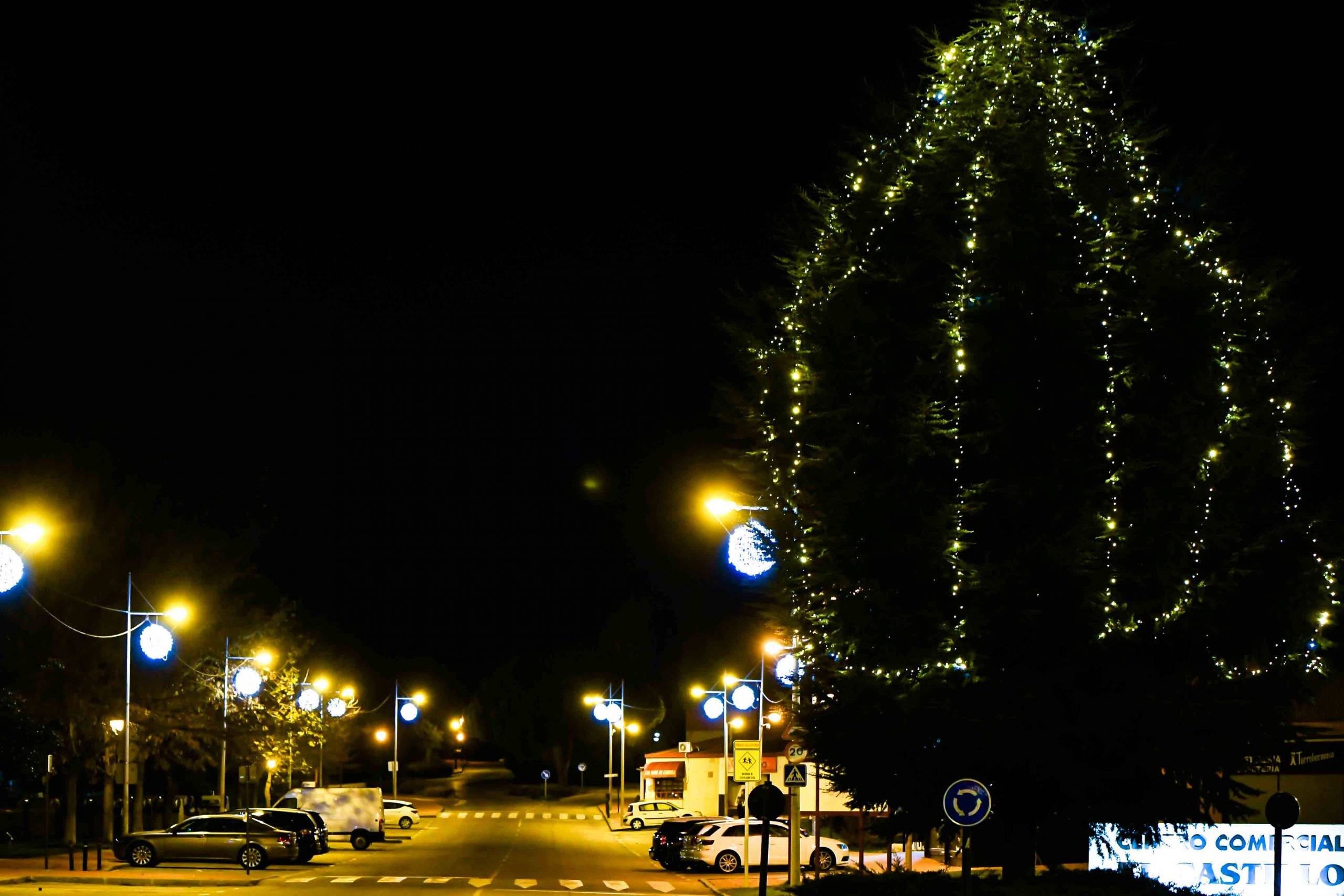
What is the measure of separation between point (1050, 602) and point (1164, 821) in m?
3.74

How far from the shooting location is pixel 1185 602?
62.6 ft

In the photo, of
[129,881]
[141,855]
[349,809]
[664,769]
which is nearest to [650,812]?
[664,769]

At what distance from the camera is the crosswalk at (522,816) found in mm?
83062

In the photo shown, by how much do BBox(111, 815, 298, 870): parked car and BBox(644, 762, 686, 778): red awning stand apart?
148 ft

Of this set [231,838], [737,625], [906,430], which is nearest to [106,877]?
[231,838]

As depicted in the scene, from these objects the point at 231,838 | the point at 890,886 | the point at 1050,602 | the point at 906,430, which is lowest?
the point at 231,838

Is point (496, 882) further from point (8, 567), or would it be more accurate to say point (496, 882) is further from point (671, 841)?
point (8, 567)

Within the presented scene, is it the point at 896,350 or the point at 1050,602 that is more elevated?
the point at 896,350

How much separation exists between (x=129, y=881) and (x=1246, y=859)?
996 inches

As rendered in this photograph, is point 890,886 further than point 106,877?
No

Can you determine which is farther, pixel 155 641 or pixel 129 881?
pixel 155 641

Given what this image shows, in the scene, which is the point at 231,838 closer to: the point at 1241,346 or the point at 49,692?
the point at 49,692

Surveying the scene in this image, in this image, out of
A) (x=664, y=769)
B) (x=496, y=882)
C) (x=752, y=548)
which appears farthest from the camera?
(x=664, y=769)

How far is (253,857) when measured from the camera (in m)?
42.1
